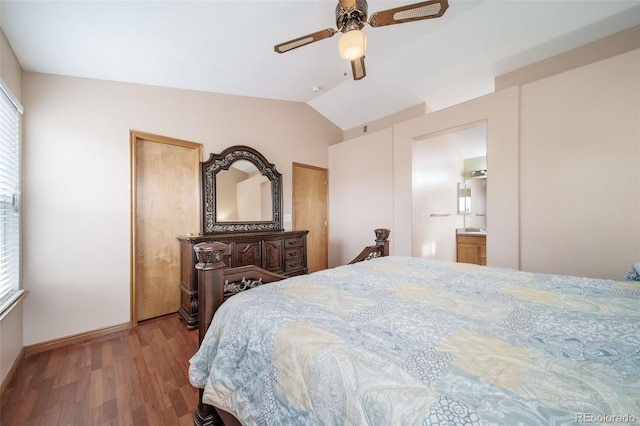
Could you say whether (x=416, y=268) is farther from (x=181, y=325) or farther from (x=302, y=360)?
(x=181, y=325)

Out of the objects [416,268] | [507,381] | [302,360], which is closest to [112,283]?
[302,360]

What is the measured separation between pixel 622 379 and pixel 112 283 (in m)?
3.41

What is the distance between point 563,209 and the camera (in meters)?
2.37

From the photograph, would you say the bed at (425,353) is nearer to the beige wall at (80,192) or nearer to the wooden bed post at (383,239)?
the wooden bed post at (383,239)

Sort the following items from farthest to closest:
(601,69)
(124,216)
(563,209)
→ (124,216)
(563,209)
(601,69)

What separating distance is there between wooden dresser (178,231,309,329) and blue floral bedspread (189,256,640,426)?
151cm

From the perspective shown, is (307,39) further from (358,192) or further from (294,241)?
(358,192)

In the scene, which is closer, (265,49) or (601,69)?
(601,69)

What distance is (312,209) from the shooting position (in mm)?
4355

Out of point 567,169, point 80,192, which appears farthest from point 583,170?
point 80,192

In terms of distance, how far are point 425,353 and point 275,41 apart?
Answer: 2712 millimetres

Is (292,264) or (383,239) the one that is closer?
(383,239)

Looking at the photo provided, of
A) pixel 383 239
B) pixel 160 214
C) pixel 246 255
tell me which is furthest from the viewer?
pixel 246 255

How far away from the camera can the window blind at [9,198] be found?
1.77 m
